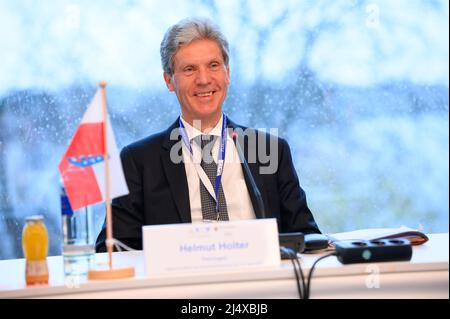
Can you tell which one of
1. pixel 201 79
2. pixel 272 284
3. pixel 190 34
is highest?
pixel 190 34

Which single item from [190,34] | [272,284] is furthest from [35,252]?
[190,34]

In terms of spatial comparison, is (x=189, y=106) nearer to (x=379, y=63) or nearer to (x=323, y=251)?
(x=323, y=251)

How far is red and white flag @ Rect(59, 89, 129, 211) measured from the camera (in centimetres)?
145

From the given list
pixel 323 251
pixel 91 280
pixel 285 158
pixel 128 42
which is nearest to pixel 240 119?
pixel 128 42

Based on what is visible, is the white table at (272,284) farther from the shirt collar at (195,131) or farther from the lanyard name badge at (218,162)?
the shirt collar at (195,131)

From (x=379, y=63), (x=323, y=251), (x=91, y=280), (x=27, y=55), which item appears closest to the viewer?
(x=91, y=280)

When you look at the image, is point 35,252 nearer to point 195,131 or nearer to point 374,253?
point 374,253

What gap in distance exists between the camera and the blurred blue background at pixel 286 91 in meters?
3.55

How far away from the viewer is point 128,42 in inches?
142

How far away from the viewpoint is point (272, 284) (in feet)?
4.50

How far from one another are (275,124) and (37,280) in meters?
2.51

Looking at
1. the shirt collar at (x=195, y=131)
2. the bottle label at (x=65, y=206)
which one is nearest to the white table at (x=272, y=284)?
Answer: the bottle label at (x=65, y=206)

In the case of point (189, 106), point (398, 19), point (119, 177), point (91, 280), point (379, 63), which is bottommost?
point (91, 280)

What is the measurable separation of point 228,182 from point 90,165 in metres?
0.86
